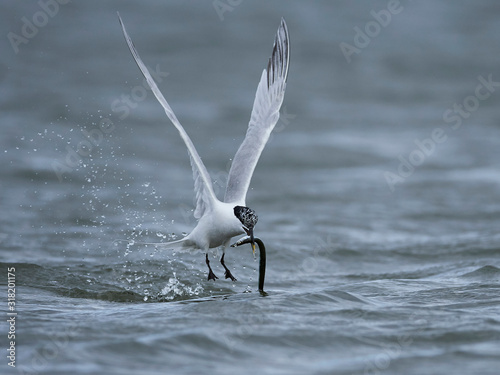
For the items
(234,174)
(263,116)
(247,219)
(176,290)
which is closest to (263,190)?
(263,116)

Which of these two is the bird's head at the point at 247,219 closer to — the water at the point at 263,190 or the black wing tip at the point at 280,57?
the water at the point at 263,190

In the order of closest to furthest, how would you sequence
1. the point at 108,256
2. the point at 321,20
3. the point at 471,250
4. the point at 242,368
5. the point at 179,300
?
the point at 242,368 → the point at 179,300 → the point at 108,256 → the point at 471,250 → the point at 321,20

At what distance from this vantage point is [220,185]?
583 inches

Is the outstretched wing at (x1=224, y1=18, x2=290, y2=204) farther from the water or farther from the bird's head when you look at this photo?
the water

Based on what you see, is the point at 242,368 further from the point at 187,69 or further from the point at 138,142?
the point at 187,69

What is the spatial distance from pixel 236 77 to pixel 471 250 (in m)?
13.6

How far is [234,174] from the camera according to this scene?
8617 millimetres

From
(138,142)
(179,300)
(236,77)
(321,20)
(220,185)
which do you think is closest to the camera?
(179,300)

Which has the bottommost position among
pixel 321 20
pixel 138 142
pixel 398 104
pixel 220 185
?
pixel 220 185

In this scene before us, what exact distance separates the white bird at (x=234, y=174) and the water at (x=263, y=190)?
2.24 ft

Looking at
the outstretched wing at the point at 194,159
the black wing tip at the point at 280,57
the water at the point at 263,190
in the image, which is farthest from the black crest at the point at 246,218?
the black wing tip at the point at 280,57

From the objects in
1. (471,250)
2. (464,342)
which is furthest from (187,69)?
(464,342)

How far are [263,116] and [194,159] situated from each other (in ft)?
5.88

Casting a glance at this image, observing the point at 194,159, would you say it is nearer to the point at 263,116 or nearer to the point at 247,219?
the point at 247,219
